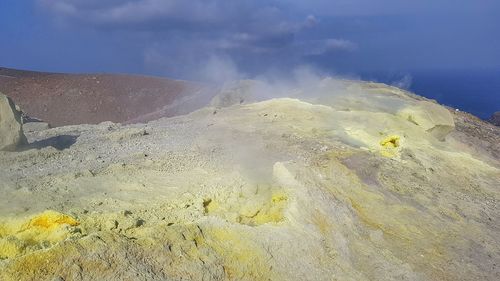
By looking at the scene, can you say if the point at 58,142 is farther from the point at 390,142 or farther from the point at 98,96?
the point at 98,96

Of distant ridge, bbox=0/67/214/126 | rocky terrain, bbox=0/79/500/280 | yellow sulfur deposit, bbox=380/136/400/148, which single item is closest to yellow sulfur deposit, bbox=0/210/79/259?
rocky terrain, bbox=0/79/500/280

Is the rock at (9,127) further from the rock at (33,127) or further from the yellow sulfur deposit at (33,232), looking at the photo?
the yellow sulfur deposit at (33,232)

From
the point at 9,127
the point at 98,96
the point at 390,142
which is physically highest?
the point at 9,127

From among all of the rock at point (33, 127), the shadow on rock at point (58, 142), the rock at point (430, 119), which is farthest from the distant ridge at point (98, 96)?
the rock at point (430, 119)

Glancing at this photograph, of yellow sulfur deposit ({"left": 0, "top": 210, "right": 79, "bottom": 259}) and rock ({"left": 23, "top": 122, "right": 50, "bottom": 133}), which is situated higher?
yellow sulfur deposit ({"left": 0, "top": 210, "right": 79, "bottom": 259})

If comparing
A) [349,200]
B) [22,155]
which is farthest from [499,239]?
[22,155]

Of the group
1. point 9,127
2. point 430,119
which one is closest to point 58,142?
point 9,127

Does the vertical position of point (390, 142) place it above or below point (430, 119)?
below

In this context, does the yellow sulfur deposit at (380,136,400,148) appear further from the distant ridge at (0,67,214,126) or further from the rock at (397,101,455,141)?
the distant ridge at (0,67,214,126)
